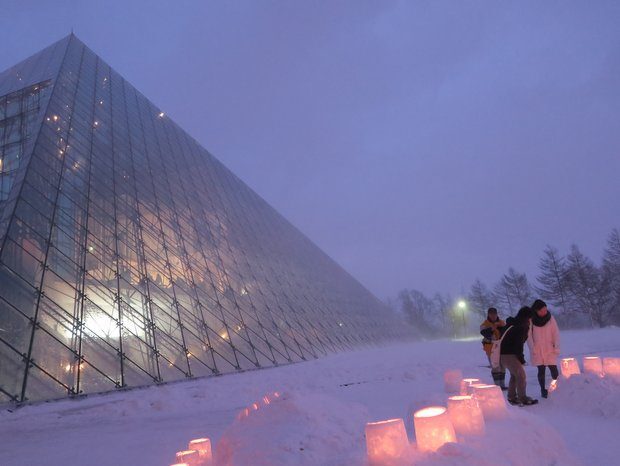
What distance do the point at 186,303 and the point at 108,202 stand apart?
11.6 feet

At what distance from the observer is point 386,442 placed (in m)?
2.38

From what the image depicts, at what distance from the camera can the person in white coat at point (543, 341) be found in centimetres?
623

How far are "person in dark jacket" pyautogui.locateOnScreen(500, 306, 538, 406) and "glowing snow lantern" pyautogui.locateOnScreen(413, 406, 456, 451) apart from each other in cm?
381

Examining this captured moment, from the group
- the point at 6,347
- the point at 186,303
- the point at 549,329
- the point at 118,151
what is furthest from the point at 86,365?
the point at 118,151

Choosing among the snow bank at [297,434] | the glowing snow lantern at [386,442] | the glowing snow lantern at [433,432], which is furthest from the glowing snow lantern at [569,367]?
the glowing snow lantern at [386,442]

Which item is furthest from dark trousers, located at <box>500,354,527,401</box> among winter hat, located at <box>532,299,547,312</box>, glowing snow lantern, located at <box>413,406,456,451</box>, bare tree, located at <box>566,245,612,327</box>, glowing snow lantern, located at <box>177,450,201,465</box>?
bare tree, located at <box>566,245,612,327</box>

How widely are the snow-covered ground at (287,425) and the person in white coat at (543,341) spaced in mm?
644

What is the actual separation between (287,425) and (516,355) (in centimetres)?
388

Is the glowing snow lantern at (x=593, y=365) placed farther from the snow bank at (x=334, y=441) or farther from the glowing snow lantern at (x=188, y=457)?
the glowing snow lantern at (x=188, y=457)

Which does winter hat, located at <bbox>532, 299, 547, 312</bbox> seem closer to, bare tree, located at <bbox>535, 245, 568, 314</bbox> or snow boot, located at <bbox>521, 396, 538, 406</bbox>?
snow boot, located at <bbox>521, 396, 538, 406</bbox>

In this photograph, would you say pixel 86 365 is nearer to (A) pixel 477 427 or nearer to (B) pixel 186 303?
(B) pixel 186 303

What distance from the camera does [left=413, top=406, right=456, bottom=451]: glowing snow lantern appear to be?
2510 mm

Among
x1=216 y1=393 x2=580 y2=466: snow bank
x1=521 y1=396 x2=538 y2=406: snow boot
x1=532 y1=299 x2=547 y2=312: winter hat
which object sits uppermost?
x1=532 y1=299 x2=547 y2=312: winter hat

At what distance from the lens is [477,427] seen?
2861 millimetres
